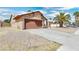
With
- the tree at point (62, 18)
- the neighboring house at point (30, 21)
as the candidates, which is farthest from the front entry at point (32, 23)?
the tree at point (62, 18)

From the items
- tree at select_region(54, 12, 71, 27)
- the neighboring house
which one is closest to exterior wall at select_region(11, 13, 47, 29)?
the neighboring house

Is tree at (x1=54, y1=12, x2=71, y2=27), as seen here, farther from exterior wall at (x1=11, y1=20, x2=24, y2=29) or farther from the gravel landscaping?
exterior wall at (x1=11, y1=20, x2=24, y2=29)

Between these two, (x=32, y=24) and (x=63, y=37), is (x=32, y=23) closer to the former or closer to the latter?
(x=32, y=24)

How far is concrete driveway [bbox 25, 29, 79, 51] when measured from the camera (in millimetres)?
2402

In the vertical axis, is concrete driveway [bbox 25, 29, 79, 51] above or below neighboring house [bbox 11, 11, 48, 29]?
below

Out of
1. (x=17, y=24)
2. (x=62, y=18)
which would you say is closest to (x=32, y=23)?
(x=17, y=24)

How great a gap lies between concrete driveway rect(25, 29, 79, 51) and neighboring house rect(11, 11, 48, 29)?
0.19 feet

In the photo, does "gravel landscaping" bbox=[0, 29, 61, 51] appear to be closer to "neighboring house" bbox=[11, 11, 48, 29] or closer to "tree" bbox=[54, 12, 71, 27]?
"neighboring house" bbox=[11, 11, 48, 29]

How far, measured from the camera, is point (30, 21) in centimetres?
248

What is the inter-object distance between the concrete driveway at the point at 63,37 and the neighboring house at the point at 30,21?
59 mm

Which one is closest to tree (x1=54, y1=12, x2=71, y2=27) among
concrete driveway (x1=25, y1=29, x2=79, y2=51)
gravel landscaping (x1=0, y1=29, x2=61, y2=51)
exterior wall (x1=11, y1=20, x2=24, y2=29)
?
concrete driveway (x1=25, y1=29, x2=79, y2=51)

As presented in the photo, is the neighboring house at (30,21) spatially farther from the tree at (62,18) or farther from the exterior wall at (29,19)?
the tree at (62,18)

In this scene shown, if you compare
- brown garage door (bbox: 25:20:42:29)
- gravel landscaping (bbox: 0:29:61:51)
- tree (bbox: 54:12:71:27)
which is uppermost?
tree (bbox: 54:12:71:27)
